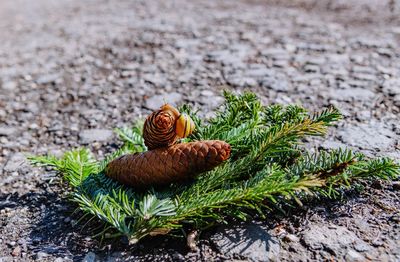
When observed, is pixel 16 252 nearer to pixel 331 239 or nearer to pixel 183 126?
pixel 183 126

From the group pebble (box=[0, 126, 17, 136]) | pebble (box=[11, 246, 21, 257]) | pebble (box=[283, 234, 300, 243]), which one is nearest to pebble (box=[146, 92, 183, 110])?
pebble (box=[0, 126, 17, 136])

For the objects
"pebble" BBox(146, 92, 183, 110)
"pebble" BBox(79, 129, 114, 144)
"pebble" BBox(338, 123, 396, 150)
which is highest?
"pebble" BBox(338, 123, 396, 150)

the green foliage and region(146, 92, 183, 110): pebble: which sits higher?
the green foliage

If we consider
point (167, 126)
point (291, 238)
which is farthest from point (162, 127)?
point (291, 238)

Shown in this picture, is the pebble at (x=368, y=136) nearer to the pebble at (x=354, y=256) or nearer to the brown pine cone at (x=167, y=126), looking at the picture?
the pebble at (x=354, y=256)

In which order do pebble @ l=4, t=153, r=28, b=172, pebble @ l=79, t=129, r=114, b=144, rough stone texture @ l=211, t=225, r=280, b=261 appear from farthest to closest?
pebble @ l=79, t=129, r=114, b=144
pebble @ l=4, t=153, r=28, b=172
rough stone texture @ l=211, t=225, r=280, b=261

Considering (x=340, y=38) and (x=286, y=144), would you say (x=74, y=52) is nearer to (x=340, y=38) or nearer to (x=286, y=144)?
(x=340, y=38)

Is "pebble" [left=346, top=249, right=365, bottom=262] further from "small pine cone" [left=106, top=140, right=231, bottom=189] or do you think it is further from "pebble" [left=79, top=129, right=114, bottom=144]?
"pebble" [left=79, top=129, right=114, bottom=144]

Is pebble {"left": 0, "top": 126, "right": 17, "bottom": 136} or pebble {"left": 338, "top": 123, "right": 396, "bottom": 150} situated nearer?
pebble {"left": 338, "top": 123, "right": 396, "bottom": 150}
